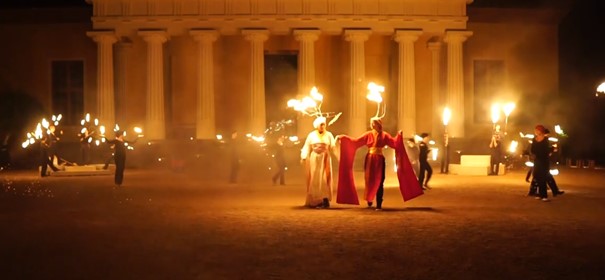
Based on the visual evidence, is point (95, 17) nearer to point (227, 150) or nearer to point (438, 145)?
point (227, 150)

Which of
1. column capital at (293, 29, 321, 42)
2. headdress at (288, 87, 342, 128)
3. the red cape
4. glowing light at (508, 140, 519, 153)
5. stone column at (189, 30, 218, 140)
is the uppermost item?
column capital at (293, 29, 321, 42)

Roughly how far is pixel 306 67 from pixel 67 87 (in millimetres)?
15918

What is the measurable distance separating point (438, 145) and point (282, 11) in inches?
429

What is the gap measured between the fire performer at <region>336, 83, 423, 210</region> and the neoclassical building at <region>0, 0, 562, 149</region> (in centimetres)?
2190

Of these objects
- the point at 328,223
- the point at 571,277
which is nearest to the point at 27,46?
the point at 328,223

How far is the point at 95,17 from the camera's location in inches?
1582

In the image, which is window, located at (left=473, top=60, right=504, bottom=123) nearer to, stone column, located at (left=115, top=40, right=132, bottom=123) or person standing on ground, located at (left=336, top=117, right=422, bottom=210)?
stone column, located at (left=115, top=40, right=132, bottom=123)

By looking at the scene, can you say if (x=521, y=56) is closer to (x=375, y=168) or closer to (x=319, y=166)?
(x=319, y=166)

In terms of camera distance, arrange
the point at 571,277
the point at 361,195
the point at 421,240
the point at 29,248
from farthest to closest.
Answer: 1. the point at 361,195
2. the point at 421,240
3. the point at 29,248
4. the point at 571,277

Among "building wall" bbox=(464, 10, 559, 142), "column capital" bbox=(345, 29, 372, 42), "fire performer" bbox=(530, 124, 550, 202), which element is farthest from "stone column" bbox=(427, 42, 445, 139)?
"fire performer" bbox=(530, 124, 550, 202)

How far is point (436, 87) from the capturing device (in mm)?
42594

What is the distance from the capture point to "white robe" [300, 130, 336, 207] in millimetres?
17953

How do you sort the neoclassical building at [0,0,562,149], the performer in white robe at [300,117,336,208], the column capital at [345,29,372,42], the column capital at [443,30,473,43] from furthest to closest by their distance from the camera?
the column capital at [443,30,473,43], the neoclassical building at [0,0,562,149], the column capital at [345,29,372,42], the performer in white robe at [300,117,336,208]

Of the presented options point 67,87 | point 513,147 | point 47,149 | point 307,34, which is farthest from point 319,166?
point 67,87
